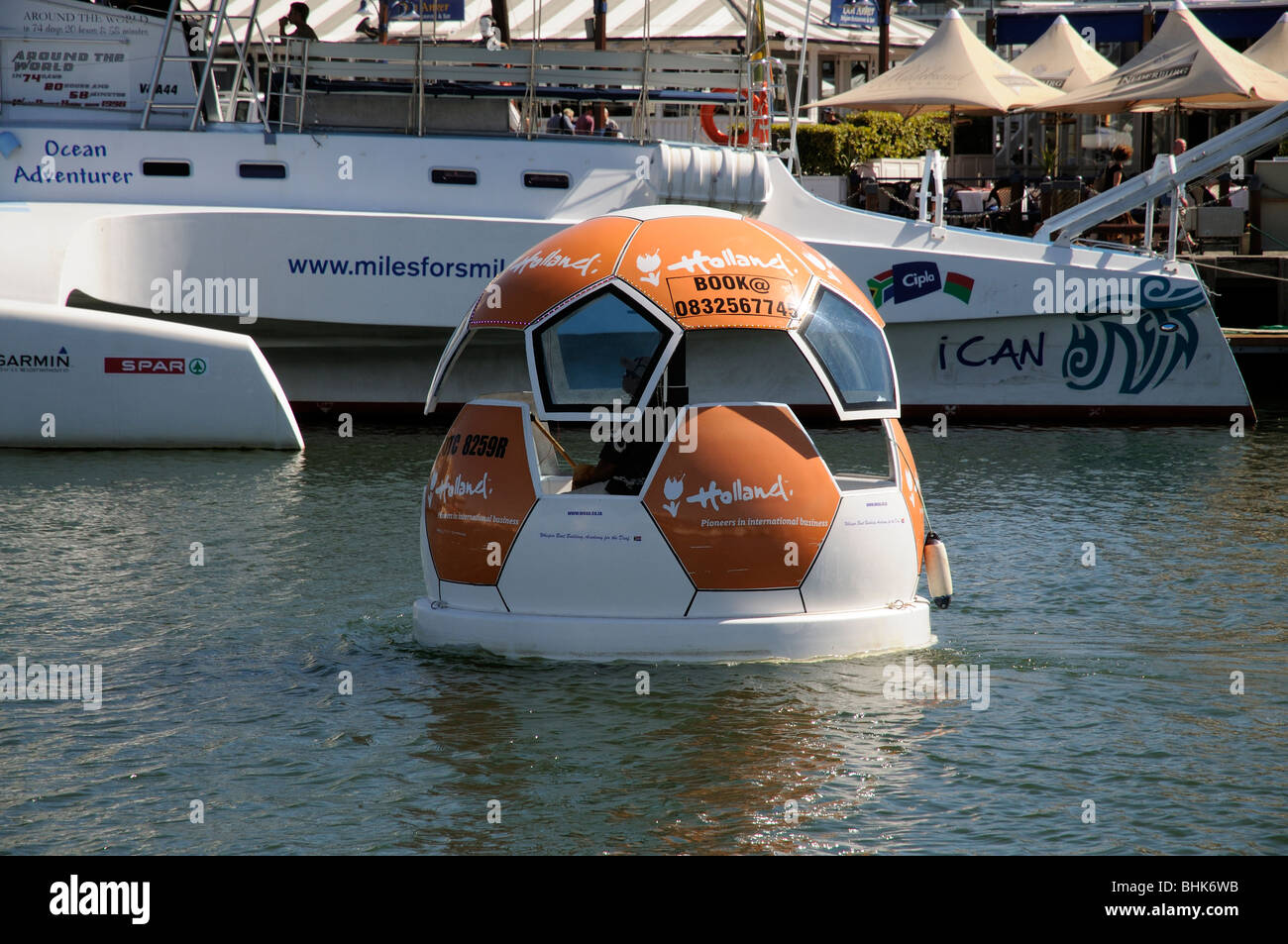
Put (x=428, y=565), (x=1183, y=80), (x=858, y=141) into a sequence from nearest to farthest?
(x=428, y=565) < (x=1183, y=80) < (x=858, y=141)

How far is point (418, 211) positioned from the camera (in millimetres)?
15539

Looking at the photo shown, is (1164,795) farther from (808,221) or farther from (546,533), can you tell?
(808,221)

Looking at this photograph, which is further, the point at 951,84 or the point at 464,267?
the point at 951,84

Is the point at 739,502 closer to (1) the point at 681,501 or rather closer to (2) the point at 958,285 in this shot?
(1) the point at 681,501

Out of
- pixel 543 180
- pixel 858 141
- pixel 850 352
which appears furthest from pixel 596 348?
pixel 858 141

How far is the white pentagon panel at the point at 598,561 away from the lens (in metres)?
6.90

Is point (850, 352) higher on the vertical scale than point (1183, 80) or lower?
lower

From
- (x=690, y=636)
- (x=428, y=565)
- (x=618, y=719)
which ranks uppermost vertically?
(x=428, y=565)

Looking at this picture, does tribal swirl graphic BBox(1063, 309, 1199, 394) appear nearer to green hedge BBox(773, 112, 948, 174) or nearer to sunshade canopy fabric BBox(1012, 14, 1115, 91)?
green hedge BBox(773, 112, 948, 174)

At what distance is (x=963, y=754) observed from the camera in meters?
6.09

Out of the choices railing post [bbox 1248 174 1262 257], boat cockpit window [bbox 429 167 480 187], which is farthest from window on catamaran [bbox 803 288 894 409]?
railing post [bbox 1248 174 1262 257]

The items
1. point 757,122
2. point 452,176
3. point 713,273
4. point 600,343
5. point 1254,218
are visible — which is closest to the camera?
point 713,273

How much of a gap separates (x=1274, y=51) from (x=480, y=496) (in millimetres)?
→ 23458
